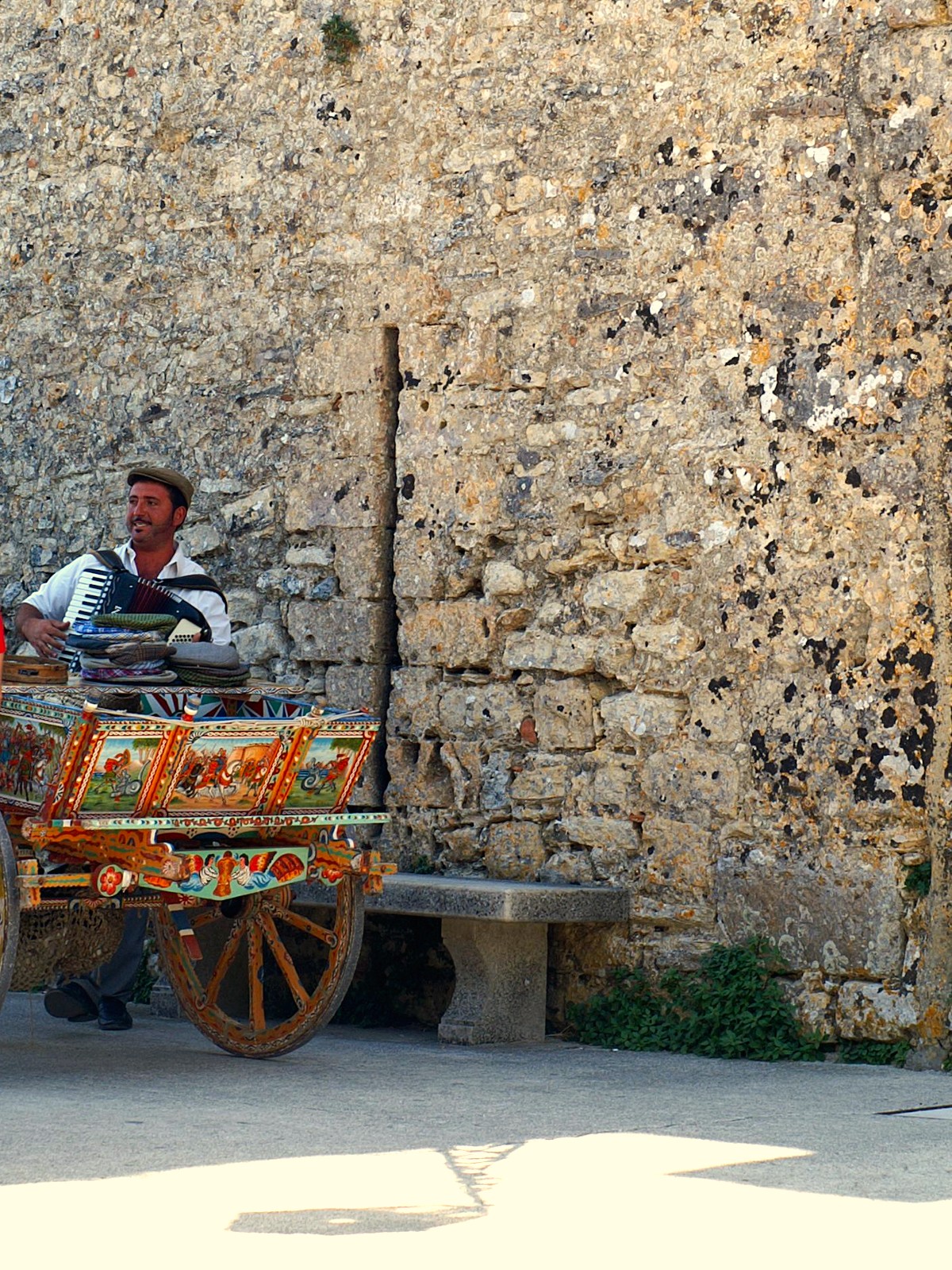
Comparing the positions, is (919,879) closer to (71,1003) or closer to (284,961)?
(284,961)

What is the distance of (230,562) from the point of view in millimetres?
7707

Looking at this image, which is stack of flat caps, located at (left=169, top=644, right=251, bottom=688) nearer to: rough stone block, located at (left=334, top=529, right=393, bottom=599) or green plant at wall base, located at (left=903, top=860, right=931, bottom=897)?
rough stone block, located at (left=334, top=529, right=393, bottom=599)

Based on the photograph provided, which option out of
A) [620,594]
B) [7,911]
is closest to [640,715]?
[620,594]

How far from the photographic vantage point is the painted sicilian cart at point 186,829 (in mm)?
5234

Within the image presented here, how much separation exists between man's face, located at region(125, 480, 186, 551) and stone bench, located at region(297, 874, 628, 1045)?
4.62 ft

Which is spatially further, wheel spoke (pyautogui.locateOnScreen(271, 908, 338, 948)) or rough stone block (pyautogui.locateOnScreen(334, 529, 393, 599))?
rough stone block (pyautogui.locateOnScreen(334, 529, 393, 599))

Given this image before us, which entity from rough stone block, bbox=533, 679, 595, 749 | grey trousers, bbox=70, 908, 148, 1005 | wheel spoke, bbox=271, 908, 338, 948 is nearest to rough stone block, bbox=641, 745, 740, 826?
rough stone block, bbox=533, 679, 595, 749

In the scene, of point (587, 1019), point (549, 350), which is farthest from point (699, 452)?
point (587, 1019)

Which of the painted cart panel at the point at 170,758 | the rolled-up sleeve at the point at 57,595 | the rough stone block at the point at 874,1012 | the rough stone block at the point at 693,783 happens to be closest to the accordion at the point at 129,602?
the rolled-up sleeve at the point at 57,595

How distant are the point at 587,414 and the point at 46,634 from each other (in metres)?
2.05

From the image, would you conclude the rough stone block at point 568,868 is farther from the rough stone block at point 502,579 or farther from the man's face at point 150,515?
the man's face at point 150,515

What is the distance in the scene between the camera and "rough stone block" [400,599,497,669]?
22.7 ft

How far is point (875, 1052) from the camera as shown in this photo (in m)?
5.94

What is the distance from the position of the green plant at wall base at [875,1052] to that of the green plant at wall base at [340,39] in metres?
4.20
